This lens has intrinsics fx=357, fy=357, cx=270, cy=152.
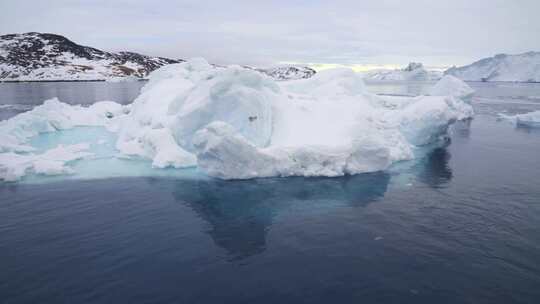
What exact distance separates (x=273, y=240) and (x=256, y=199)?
3.90 meters

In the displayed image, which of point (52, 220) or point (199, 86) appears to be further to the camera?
point (199, 86)

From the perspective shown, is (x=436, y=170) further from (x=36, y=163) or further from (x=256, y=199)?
(x=36, y=163)

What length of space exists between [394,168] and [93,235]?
1645cm

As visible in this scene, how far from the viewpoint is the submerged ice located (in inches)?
731

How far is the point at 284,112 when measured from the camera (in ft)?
75.5

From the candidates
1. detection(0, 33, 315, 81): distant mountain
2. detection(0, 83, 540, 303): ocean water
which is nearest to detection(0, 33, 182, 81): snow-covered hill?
detection(0, 33, 315, 81): distant mountain

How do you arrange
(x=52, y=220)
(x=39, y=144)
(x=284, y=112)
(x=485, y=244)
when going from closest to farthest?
(x=485, y=244)
(x=52, y=220)
(x=284, y=112)
(x=39, y=144)

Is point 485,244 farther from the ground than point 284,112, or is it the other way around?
point 284,112

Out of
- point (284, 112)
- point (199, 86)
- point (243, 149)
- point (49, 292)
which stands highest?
point (199, 86)

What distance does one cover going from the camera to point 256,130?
2053 cm

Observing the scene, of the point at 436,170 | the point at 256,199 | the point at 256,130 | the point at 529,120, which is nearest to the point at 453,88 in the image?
the point at 529,120

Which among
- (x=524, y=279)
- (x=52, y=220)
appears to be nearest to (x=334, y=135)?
(x=524, y=279)

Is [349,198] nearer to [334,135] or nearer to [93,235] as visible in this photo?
[334,135]

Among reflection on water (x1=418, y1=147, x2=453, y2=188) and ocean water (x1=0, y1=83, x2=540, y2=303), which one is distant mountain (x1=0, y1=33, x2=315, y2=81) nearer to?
reflection on water (x1=418, y1=147, x2=453, y2=188)
